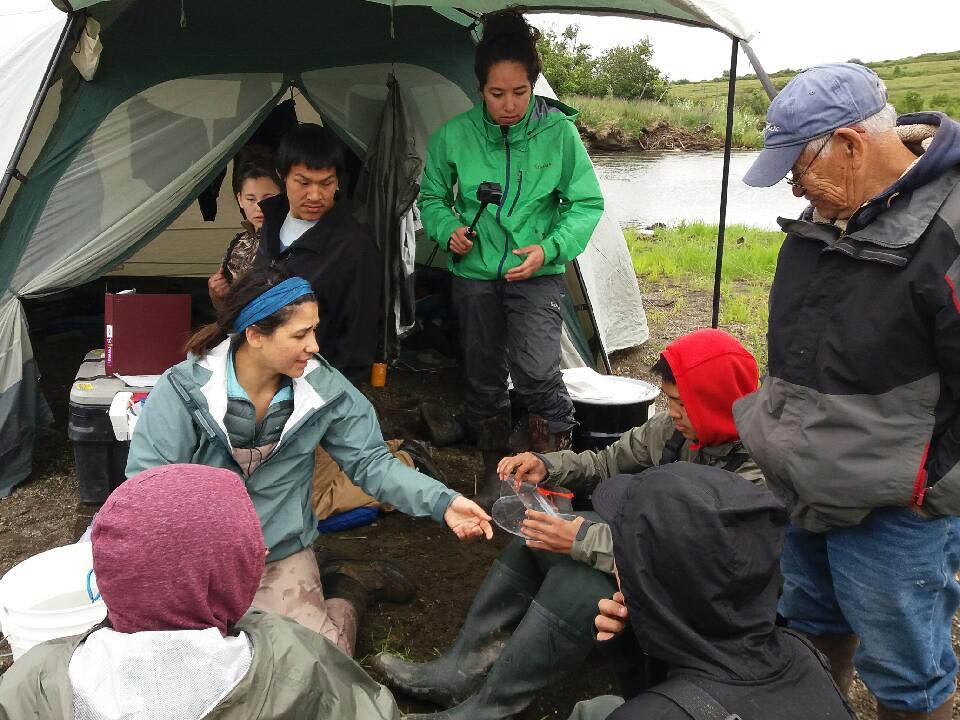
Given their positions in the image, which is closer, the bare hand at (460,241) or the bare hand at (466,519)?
the bare hand at (466,519)

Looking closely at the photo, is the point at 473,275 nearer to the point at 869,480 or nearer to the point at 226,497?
the point at 869,480

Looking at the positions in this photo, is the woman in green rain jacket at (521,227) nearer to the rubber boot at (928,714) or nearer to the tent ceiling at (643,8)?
the tent ceiling at (643,8)

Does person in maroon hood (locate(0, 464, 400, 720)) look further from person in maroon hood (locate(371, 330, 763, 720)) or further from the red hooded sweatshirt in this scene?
the red hooded sweatshirt

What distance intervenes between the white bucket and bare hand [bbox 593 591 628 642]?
46.6 inches

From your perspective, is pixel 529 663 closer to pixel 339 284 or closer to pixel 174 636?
pixel 174 636

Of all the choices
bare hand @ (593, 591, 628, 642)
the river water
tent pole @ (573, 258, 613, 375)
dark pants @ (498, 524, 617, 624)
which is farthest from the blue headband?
the river water

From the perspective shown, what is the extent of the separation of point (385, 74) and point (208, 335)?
262 cm

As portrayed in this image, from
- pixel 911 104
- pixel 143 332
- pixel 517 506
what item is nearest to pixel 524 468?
pixel 517 506

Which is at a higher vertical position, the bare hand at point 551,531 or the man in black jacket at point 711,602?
the man in black jacket at point 711,602

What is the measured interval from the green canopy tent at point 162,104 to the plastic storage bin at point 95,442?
1.37 ft

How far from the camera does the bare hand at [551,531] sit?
81.7 inches

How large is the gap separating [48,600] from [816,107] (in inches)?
87.2

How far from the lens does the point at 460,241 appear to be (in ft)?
11.5

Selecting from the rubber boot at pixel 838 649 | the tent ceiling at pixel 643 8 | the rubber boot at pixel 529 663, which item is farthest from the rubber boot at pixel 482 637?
the tent ceiling at pixel 643 8
